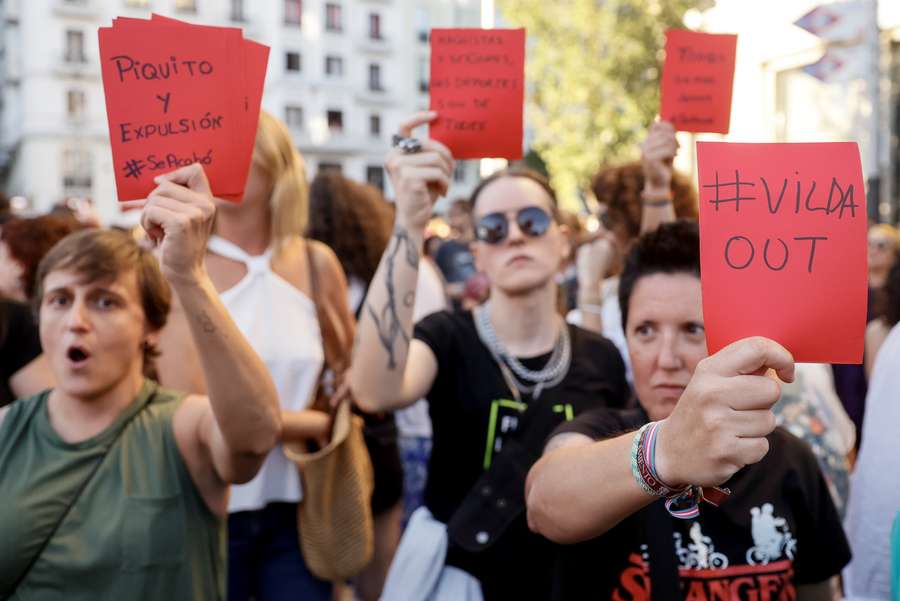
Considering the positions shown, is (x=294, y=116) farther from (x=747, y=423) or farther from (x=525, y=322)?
(x=747, y=423)

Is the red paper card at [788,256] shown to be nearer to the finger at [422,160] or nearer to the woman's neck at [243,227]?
the finger at [422,160]

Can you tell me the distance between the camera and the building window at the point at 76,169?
1725 inches

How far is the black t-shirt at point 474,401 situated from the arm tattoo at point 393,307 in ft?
0.45

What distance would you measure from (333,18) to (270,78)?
5.56 metres

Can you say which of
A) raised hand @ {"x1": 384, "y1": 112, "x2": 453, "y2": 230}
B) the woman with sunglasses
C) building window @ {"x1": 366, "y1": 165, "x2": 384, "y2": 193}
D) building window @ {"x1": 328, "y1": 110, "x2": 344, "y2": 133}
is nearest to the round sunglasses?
the woman with sunglasses

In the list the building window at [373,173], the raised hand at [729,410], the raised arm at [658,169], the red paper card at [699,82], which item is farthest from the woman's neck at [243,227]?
the building window at [373,173]

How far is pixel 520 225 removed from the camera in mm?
2811

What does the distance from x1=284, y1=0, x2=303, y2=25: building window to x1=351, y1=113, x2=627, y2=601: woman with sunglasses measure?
46761 millimetres

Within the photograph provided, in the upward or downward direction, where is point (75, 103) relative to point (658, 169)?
upward

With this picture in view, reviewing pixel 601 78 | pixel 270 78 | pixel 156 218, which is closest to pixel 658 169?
pixel 156 218

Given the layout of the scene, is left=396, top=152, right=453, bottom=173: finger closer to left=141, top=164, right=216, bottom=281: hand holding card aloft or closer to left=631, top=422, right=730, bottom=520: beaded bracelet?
left=141, top=164, right=216, bottom=281: hand holding card aloft

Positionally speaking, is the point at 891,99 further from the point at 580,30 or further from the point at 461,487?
the point at 580,30

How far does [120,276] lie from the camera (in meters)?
2.25

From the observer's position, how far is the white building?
43156 millimetres
